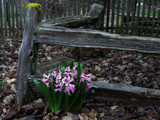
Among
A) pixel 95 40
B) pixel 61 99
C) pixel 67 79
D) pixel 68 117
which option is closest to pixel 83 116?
pixel 68 117

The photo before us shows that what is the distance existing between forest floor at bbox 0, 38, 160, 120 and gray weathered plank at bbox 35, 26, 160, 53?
2.48 feet

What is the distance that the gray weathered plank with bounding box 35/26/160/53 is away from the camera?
2.58 metres

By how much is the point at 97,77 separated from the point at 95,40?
1350mm

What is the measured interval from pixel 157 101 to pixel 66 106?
106cm

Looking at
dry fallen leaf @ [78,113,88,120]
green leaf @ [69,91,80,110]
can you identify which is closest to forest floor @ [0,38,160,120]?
dry fallen leaf @ [78,113,88,120]

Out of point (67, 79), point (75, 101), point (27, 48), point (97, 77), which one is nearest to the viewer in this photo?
point (67, 79)

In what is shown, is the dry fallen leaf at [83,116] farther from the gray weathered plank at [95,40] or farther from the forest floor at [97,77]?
the gray weathered plank at [95,40]

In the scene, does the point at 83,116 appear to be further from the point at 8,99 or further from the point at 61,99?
the point at 8,99

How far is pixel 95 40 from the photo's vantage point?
2734 millimetres

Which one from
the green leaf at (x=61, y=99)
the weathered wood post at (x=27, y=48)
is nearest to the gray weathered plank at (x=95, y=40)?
the weathered wood post at (x=27, y=48)

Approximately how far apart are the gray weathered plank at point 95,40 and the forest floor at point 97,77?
29.8 inches

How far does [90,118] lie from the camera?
2779 mm

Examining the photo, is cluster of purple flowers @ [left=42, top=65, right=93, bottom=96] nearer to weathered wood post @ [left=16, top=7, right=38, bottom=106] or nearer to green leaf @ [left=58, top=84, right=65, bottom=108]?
green leaf @ [left=58, top=84, right=65, bottom=108]

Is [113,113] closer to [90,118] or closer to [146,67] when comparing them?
[90,118]
